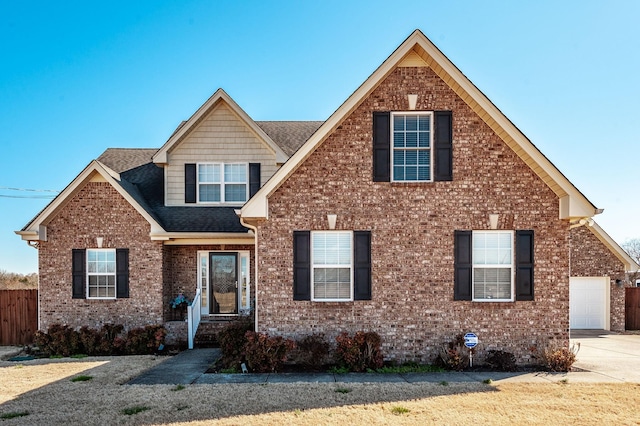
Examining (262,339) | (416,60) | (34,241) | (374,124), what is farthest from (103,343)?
(416,60)

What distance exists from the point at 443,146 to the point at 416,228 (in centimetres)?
216

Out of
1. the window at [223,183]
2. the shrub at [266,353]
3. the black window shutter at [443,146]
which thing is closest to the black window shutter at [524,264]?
the black window shutter at [443,146]

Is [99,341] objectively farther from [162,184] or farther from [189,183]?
[162,184]

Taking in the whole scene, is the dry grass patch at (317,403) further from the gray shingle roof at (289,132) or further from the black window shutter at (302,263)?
the gray shingle roof at (289,132)

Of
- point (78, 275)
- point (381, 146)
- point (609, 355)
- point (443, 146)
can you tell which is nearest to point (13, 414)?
point (78, 275)

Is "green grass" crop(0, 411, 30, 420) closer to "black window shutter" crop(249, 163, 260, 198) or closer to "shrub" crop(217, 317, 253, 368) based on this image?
"shrub" crop(217, 317, 253, 368)

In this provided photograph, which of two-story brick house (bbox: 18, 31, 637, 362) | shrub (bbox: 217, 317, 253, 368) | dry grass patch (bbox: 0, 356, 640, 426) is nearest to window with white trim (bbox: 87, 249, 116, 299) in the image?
dry grass patch (bbox: 0, 356, 640, 426)

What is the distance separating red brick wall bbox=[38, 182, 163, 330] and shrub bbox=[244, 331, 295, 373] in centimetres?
462

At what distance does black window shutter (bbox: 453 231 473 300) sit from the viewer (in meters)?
10.3

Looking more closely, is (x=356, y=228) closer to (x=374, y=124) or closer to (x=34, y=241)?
(x=374, y=124)

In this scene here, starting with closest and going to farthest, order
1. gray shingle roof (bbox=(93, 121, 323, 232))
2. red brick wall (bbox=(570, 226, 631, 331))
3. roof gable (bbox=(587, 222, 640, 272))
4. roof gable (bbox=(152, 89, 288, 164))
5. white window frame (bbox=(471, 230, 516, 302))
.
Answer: white window frame (bbox=(471, 230, 516, 302)) → gray shingle roof (bbox=(93, 121, 323, 232)) → roof gable (bbox=(152, 89, 288, 164)) → roof gable (bbox=(587, 222, 640, 272)) → red brick wall (bbox=(570, 226, 631, 331))

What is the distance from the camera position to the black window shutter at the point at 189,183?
14.4m

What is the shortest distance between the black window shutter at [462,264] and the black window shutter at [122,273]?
31.5 ft

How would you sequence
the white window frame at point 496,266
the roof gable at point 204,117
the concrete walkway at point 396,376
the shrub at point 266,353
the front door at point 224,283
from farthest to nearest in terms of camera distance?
1. the roof gable at point 204,117
2. the front door at point 224,283
3. the white window frame at point 496,266
4. the shrub at point 266,353
5. the concrete walkway at point 396,376
